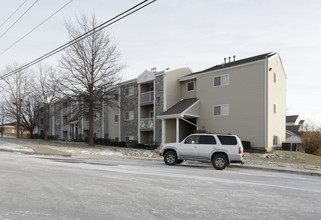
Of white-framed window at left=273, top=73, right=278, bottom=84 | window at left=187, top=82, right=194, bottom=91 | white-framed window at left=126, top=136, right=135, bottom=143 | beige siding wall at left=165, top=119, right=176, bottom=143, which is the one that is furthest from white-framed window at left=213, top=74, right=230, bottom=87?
white-framed window at left=126, top=136, right=135, bottom=143

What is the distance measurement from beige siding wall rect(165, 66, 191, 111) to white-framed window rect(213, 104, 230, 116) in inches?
211

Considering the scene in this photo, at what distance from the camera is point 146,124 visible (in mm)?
33094

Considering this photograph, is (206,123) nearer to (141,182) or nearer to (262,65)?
(262,65)

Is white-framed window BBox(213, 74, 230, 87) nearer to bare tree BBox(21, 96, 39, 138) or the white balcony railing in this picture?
the white balcony railing

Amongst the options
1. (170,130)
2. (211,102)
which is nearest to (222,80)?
(211,102)

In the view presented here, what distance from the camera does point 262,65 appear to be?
24391 mm

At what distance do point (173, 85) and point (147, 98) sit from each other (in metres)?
3.93

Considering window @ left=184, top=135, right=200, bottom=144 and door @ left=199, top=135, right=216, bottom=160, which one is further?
window @ left=184, top=135, right=200, bottom=144

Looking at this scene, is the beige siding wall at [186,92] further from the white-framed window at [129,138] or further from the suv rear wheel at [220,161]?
the suv rear wheel at [220,161]

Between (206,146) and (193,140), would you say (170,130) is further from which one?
(206,146)

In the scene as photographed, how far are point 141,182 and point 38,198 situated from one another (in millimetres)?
3321

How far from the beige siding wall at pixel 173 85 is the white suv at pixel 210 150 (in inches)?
618

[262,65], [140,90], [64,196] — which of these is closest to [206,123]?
[262,65]

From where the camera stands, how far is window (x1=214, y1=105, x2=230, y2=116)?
26.6 m
